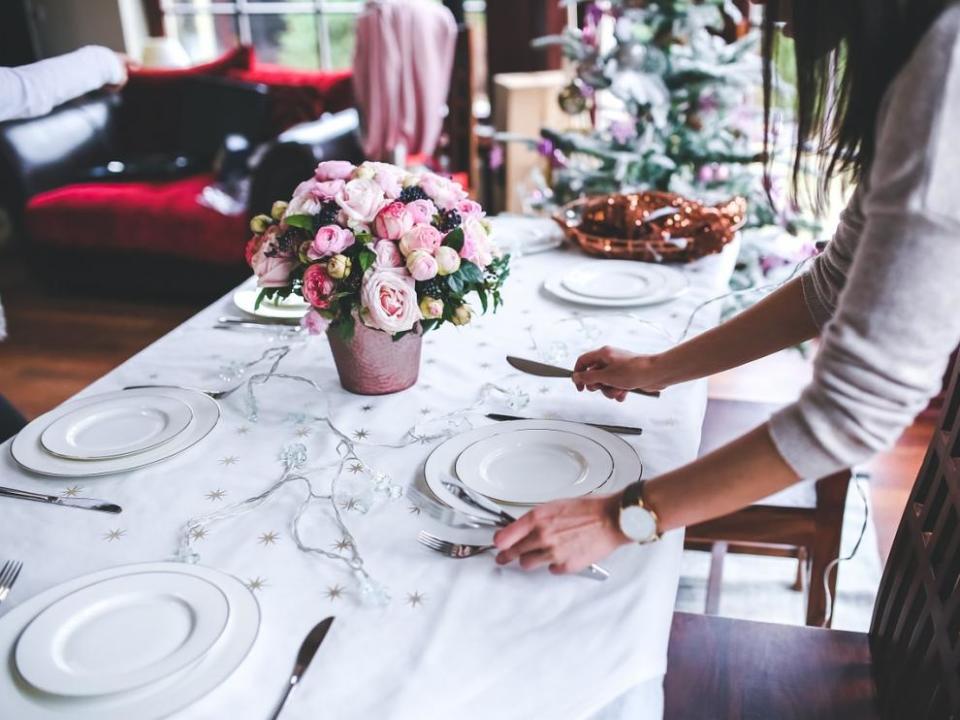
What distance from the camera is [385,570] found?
2.48 feet

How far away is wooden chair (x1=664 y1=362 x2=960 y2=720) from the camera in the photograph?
0.85 m

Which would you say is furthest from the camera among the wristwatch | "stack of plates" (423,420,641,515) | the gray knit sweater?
"stack of plates" (423,420,641,515)

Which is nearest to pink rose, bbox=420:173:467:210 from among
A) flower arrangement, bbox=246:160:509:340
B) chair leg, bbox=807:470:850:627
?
flower arrangement, bbox=246:160:509:340

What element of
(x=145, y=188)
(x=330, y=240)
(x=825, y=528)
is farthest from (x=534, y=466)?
(x=145, y=188)

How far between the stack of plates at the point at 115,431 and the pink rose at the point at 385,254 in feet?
0.94

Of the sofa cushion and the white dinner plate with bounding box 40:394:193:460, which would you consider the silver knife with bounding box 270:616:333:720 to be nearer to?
the white dinner plate with bounding box 40:394:193:460

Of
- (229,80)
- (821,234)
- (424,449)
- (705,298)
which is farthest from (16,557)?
(229,80)

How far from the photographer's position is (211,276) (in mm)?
3701

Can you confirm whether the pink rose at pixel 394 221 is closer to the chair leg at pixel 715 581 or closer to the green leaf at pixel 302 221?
the green leaf at pixel 302 221

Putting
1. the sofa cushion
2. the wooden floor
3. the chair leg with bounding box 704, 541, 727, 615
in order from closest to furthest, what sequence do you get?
1. the chair leg with bounding box 704, 541, 727, 615
2. the wooden floor
3. the sofa cushion

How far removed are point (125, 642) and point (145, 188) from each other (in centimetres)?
363

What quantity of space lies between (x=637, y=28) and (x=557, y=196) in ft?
2.06

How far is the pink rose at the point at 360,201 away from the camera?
38.3 inches

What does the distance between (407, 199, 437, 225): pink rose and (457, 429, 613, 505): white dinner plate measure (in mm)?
276
